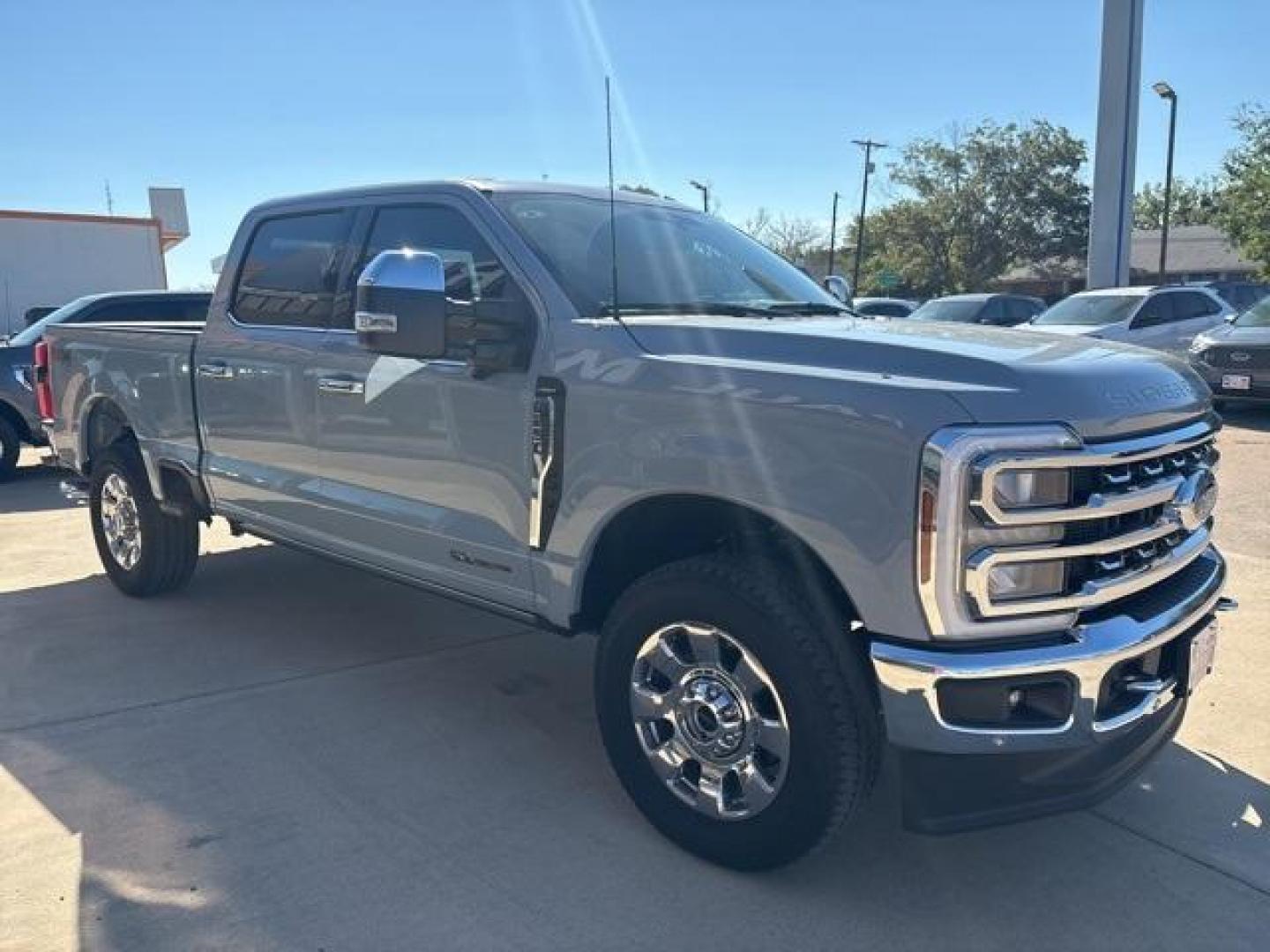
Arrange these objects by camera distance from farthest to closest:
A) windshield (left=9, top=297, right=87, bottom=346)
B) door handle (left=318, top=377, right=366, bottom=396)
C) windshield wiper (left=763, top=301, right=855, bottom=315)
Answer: windshield (left=9, top=297, right=87, bottom=346) < door handle (left=318, top=377, right=366, bottom=396) < windshield wiper (left=763, top=301, right=855, bottom=315)

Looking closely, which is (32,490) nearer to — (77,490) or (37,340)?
(37,340)

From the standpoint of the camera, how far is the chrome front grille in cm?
247

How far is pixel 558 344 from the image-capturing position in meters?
3.35

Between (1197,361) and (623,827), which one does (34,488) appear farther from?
(1197,361)

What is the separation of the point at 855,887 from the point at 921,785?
0.57 m

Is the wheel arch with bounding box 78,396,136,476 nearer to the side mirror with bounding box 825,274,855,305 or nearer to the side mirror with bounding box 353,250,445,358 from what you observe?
the side mirror with bounding box 353,250,445,358

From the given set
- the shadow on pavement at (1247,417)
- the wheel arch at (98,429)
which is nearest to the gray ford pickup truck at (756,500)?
the wheel arch at (98,429)

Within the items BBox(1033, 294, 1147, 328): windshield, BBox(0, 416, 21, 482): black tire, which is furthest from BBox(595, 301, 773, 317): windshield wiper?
BBox(1033, 294, 1147, 328): windshield

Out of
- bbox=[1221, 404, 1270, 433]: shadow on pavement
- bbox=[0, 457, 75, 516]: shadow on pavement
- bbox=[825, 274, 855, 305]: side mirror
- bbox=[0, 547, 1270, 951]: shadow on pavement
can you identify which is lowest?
bbox=[0, 457, 75, 516]: shadow on pavement

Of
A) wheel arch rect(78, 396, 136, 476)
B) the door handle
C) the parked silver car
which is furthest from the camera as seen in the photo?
the parked silver car

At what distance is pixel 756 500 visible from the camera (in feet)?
9.20

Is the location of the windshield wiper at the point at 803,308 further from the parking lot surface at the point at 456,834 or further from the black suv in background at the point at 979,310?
the black suv in background at the point at 979,310

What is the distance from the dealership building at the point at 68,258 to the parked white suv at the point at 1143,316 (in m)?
19.1

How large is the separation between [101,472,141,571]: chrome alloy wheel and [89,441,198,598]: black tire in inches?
0.6
